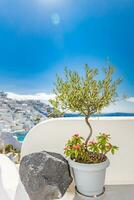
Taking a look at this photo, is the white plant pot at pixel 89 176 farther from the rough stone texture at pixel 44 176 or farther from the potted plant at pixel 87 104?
the rough stone texture at pixel 44 176

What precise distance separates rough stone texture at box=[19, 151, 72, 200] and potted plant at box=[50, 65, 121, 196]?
12cm

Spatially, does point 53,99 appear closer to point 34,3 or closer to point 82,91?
point 82,91

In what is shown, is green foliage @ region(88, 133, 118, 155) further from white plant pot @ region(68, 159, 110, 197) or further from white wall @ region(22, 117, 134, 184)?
white wall @ region(22, 117, 134, 184)

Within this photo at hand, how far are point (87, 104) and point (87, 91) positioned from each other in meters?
0.13

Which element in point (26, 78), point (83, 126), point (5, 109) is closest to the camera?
point (83, 126)

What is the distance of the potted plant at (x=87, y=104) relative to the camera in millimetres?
2480

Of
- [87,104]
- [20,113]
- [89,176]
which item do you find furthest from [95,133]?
[20,113]

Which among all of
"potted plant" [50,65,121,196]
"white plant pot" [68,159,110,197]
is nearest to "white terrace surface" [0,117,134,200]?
"potted plant" [50,65,121,196]

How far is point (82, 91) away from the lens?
251 cm

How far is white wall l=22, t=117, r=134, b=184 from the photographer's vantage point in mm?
2791

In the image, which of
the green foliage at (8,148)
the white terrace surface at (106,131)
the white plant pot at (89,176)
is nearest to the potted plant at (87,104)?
the white plant pot at (89,176)

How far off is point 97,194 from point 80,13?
5.21 m

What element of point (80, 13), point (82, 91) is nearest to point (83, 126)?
point (82, 91)

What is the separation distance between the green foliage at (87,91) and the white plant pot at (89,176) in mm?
525
